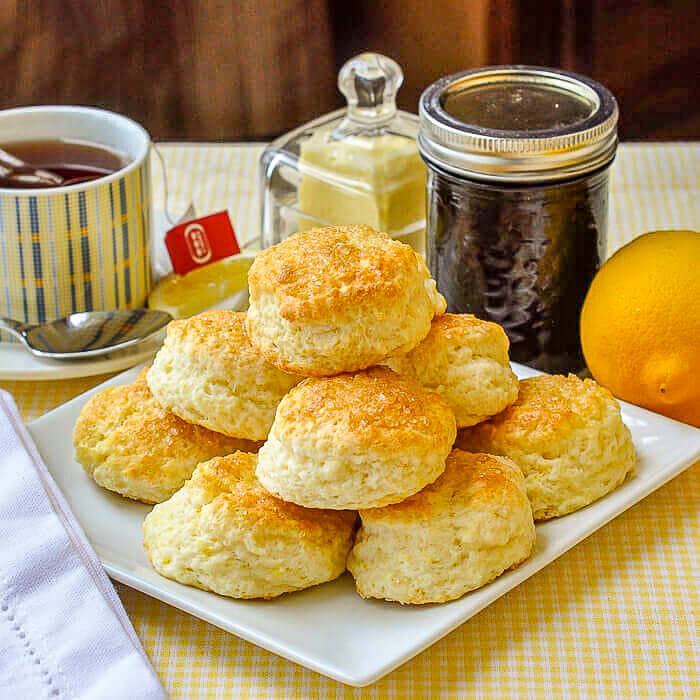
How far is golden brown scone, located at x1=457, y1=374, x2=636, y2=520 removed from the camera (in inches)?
41.1

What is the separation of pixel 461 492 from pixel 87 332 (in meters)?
0.61

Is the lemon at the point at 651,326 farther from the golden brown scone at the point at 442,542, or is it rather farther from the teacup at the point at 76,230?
the teacup at the point at 76,230

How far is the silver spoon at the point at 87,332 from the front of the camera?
1.35 metres

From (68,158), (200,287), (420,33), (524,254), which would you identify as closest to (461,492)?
(524,254)

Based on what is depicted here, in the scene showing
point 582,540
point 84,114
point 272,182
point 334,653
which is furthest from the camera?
point 272,182

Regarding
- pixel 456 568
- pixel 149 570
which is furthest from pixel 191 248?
pixel 456 568

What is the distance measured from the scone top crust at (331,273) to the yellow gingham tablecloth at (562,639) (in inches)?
11.6

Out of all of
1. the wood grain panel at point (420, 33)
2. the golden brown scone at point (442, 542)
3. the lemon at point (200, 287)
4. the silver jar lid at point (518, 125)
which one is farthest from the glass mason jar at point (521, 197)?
the wood grain panel at point (420, 33)

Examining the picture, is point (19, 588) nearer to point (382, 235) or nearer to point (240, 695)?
point (240, 695)

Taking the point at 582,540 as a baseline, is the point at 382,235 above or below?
above

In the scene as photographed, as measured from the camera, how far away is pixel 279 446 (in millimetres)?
939

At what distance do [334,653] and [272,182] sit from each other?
0.91 meters

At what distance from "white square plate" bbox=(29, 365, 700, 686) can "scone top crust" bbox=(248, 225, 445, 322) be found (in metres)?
0.24

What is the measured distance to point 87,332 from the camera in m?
1.39
